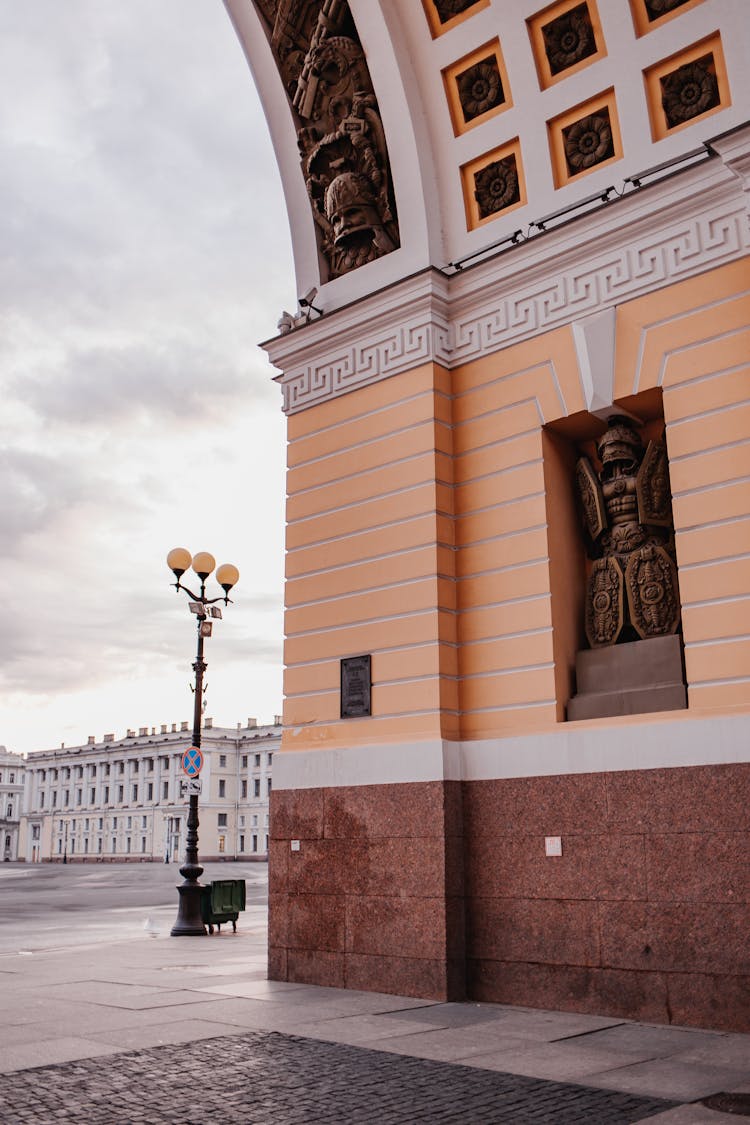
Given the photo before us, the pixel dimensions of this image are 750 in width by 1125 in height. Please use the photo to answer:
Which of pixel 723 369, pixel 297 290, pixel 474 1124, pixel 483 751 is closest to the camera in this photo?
pixel 474 1124

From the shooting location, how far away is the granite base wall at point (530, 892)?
9352 mm

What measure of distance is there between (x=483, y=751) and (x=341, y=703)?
1976 mm

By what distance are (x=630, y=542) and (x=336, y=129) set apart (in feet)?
24.0

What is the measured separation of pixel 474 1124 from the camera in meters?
6.26

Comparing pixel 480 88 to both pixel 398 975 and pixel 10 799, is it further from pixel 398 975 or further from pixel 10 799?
pixel 10 799

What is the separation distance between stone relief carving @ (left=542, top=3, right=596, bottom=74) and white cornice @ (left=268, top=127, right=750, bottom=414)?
89.1 inches

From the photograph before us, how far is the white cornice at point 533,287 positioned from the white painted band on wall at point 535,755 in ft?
14.9

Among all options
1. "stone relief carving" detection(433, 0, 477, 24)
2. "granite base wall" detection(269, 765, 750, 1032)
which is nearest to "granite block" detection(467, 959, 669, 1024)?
"granite base wall" detection(269, 765, 750, 1032)

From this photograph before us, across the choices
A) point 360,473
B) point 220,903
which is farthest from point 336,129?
point 220,903

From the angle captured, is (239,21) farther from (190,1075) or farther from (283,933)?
(190,1075)

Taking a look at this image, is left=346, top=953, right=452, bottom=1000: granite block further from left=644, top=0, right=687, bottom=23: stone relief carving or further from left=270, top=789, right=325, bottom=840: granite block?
left=644, top=0, right=687, bottom=23: stone relief carving

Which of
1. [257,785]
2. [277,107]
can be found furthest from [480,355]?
[257,785]

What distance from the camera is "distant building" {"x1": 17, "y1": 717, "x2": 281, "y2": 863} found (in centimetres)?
11931

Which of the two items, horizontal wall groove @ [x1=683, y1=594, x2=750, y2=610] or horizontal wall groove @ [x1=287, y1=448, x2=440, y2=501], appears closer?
horizontal wall groove @ [x1=683, y1=594, x2=750, y2=610]
